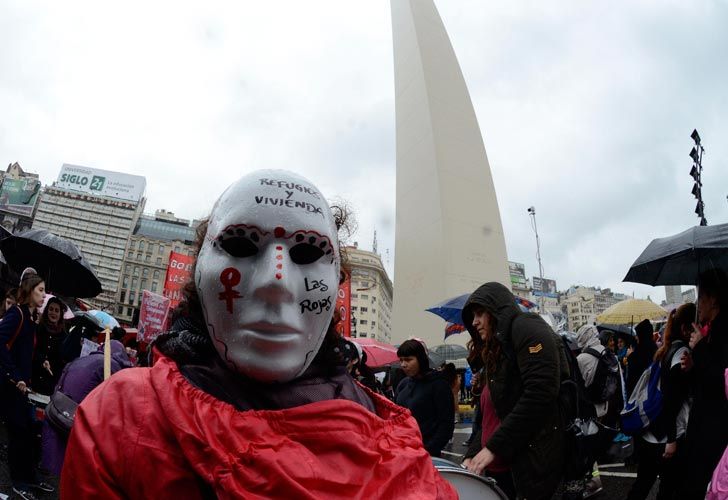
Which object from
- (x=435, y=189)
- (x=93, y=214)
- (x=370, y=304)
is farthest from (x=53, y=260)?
(x=93, y=214)

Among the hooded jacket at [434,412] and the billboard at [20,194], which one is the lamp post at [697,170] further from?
the billboard at [20,194]

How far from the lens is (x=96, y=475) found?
900 mm

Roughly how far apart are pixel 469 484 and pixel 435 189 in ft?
52.6

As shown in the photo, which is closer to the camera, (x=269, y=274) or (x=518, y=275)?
(x=269, y=274)

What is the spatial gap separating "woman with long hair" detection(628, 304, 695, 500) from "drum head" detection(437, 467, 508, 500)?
1736 mm

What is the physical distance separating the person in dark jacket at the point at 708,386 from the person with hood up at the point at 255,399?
6.20ft

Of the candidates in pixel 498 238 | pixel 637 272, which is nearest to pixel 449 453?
pixel 637 272

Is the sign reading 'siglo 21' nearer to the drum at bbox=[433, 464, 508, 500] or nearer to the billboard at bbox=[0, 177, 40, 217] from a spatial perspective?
the billboard at bbox=[0, 177, 40, 217]

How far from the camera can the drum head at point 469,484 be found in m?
1.65

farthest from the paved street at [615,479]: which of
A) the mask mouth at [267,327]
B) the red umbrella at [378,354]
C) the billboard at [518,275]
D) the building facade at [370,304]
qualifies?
the billboard at [518,275]

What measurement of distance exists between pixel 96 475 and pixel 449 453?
21.7 feet

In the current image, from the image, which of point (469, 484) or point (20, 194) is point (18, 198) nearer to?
point (20, 194)

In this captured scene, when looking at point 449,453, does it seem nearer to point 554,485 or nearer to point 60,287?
point 554,485

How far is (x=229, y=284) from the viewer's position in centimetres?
113
